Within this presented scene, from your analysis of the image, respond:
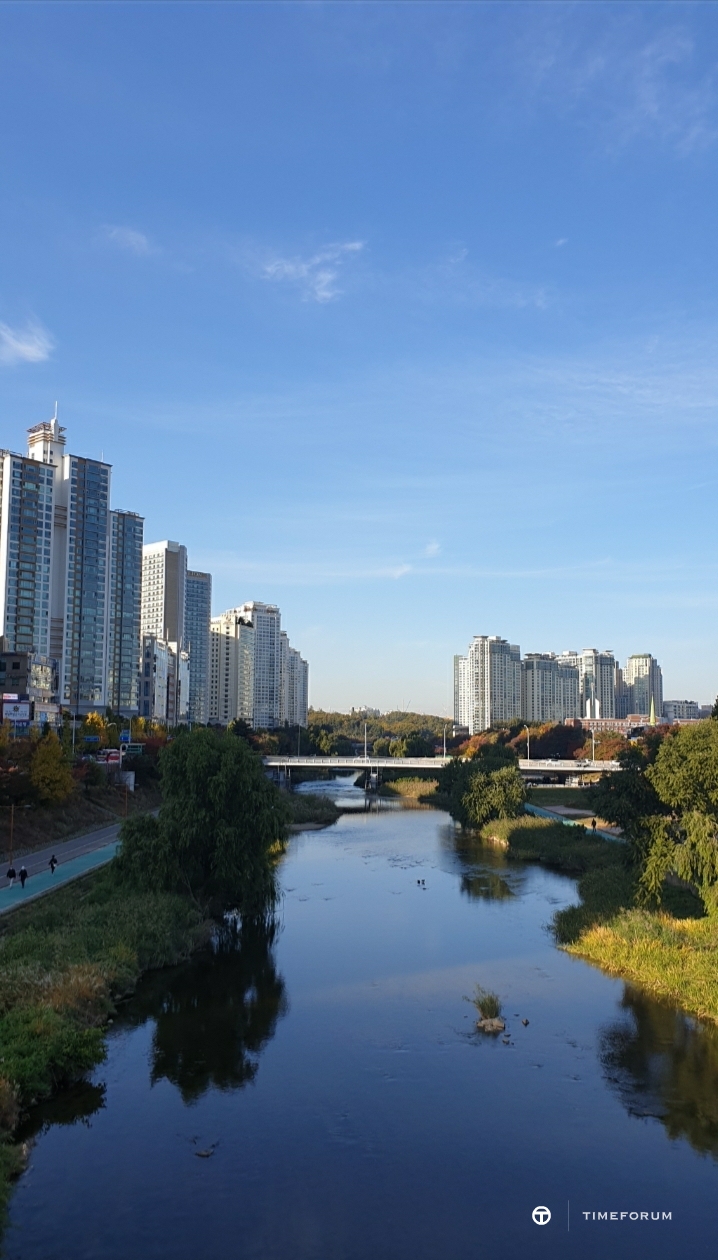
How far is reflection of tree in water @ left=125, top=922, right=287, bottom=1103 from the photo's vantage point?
26.8 metres

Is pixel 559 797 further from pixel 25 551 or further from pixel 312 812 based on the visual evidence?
pixel 25 551

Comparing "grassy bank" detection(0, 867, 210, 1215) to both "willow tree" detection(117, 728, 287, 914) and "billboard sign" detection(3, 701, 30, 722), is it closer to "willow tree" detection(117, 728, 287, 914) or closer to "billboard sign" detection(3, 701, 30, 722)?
"willow tree" detection(117, 728, 287, 914)

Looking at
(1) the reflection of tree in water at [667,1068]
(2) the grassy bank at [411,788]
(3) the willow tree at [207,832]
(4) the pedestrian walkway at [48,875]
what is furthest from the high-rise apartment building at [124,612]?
(1) the reflection of tree in water at [667,1068]

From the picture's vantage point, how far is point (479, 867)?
64.9 m

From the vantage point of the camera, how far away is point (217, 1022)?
1230 inches

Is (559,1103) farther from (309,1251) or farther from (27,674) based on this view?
(27,674)

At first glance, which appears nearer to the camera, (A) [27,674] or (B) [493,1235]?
(B) [493,1235]

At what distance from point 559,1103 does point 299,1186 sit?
796cm

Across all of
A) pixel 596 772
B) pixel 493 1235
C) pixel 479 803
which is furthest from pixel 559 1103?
pixel 596 772

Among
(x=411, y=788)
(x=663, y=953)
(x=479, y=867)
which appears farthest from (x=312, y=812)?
(x=663, y=953)

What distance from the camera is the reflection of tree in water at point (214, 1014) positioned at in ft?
88.1

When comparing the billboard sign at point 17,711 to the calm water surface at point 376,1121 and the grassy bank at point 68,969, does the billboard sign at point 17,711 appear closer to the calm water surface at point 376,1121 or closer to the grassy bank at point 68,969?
the grassy bank at point 68,969

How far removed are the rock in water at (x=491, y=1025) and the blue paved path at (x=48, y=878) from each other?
70.7 ft

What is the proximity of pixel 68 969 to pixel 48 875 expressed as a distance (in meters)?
18.8
